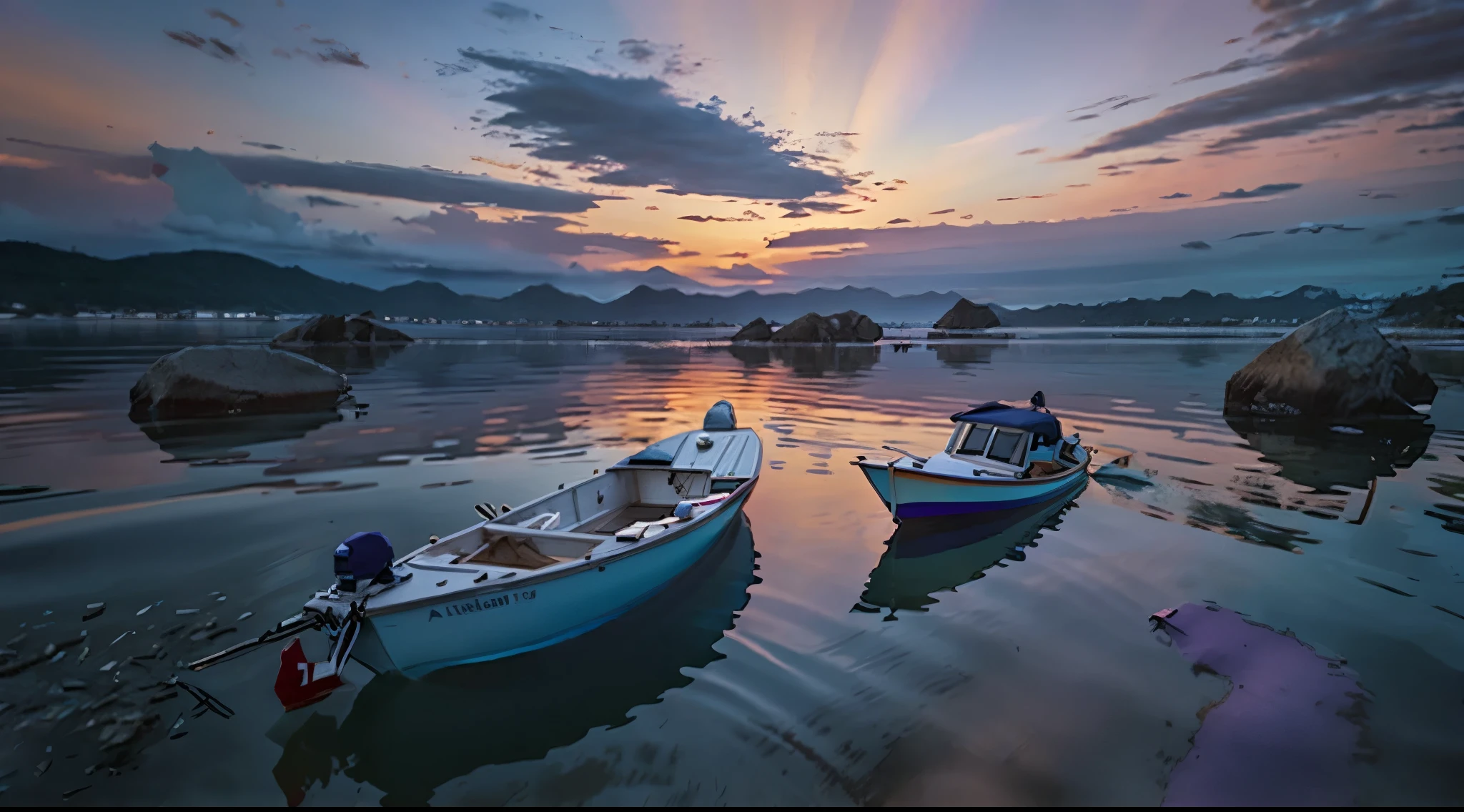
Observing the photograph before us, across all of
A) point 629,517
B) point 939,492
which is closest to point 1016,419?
point 939,492

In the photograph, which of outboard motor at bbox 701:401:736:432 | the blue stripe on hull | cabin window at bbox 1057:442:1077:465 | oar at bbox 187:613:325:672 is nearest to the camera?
oar at bbox 187:613:325:672

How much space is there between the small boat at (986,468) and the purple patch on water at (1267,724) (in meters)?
5.37

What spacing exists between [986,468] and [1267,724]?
9139mm

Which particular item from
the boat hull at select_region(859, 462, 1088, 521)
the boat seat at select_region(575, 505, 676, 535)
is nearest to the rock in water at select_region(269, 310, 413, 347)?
the boat seat at select_region(575, 505, 676, 535)

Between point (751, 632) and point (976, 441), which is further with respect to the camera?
point (976, 441)

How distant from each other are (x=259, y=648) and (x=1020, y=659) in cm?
1177

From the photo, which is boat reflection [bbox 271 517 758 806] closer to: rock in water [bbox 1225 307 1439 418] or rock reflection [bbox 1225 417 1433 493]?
rock reflection [bbox 1225 417 1433 493]

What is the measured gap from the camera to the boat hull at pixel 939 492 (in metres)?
14.4

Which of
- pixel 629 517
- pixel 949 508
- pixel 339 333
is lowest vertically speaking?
pixel 629 517

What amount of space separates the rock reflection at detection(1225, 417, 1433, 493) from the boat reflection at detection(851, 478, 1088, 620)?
9.18 metres

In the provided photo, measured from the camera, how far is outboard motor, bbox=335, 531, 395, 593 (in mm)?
7602

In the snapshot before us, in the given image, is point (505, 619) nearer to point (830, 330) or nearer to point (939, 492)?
point (939, 492)

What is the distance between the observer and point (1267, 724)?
7.47m

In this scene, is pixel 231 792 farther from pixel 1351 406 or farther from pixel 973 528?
Answer: pixel 1351 406
